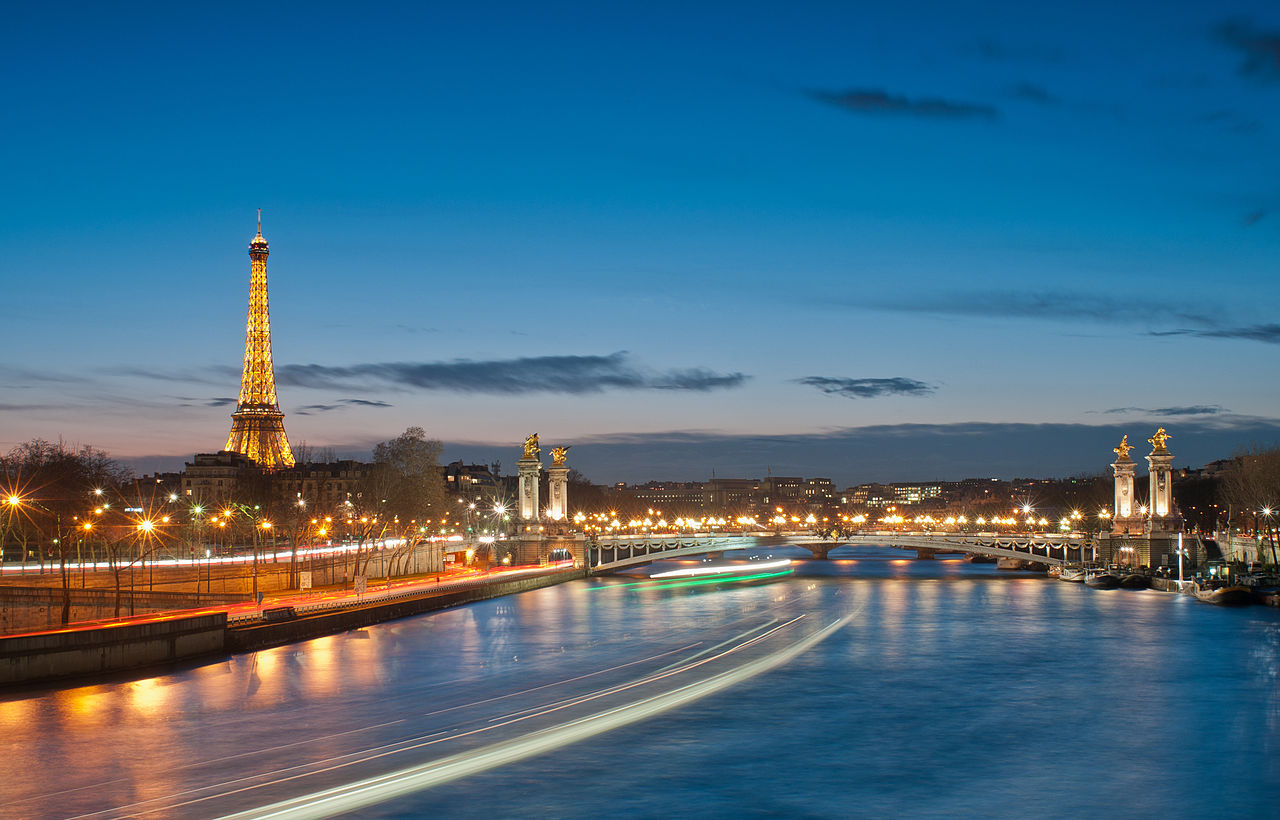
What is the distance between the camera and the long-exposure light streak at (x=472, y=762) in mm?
17797

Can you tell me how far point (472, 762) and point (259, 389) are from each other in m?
91.9

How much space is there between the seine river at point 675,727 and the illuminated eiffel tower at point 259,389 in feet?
221

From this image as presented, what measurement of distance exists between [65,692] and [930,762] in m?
19.1

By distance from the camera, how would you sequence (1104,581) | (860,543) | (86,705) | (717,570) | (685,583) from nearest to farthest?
1. (86,705)
2. (1104,581)
3. (685,583)
4. (860,543)
5. (717,570)

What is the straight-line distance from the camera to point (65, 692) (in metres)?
27.3

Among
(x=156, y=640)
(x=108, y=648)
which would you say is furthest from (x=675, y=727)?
(x=156, y=640)

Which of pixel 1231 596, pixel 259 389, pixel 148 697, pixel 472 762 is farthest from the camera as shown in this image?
pixel 259 389

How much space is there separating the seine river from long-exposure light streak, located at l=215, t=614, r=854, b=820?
0.21 ft

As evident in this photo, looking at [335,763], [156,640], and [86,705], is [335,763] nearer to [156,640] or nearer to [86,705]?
[86,705]

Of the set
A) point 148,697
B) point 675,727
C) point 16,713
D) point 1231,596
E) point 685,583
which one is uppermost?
point 16,713

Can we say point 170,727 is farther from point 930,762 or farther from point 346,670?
point 930,762

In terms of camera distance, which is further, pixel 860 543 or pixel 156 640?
pixel 860 543

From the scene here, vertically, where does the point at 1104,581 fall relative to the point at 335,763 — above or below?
below

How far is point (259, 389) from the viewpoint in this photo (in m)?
107
